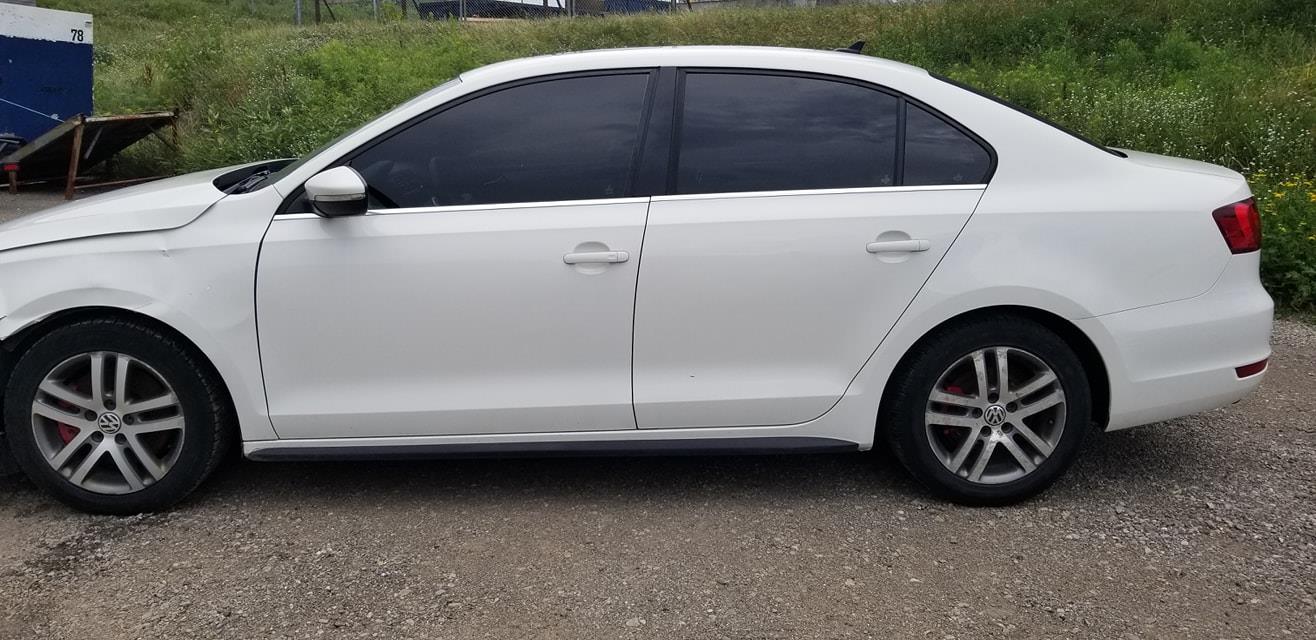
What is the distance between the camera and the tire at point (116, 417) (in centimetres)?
354

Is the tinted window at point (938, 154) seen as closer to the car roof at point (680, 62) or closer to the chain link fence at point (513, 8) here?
the car roof at point (680, 62)

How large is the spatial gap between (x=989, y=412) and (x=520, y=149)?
1.94 meters

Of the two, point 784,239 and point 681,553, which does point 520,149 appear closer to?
point 784,239

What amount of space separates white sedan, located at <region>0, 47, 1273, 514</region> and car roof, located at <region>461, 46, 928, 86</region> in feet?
0.08

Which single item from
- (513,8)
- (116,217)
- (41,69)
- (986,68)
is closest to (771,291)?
(116,217)

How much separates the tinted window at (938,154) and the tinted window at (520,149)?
3.25 ft

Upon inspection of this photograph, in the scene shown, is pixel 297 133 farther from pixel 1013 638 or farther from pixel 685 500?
pixel 1013 638

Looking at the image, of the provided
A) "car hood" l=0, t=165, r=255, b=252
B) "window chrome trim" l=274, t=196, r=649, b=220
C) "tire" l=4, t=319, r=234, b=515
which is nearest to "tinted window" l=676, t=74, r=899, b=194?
"window chrome trim" l=274, t=196, r=649, b=220

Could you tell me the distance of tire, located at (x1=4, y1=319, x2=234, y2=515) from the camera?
3543 mm

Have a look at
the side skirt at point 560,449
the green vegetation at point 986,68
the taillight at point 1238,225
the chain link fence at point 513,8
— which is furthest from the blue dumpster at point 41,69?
the taillight at point 1238,225

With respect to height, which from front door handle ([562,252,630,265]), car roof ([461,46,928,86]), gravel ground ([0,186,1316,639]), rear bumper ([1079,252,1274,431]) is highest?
car roof ([461,46,928,86])

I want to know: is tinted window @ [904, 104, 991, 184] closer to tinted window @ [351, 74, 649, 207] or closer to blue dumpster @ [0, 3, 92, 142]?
tinted window @ [351, 74, 649, 207]

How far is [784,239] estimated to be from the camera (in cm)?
349

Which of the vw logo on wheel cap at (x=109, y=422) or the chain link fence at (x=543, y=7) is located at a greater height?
the chain link fence at (x=543, y=7)
